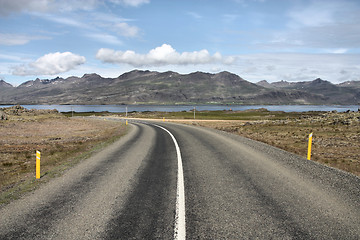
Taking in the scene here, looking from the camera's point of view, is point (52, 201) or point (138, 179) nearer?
point (52, 201)

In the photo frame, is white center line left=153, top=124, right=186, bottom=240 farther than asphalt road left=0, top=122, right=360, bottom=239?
No

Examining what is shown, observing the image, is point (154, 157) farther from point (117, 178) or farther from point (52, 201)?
point (52, 201)

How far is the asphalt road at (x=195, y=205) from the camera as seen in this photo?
5172 mm

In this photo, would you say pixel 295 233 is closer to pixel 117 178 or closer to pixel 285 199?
pixel 285 199

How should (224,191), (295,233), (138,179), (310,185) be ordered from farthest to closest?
(138,179), (310,185), (224,191), (295,233)

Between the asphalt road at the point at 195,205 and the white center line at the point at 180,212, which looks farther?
the asphalt road at the point at 195,205

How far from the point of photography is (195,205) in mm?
6496

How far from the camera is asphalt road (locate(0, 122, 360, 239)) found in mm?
5172

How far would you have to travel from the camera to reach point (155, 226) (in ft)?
17.6

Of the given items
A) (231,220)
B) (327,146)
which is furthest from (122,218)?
(327,146)

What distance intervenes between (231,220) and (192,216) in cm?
92

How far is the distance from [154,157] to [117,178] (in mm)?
4435


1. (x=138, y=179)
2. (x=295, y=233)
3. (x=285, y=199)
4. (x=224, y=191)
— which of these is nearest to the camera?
(x=295, y=233)

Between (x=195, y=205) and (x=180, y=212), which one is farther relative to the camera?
(x=195, y=205)
